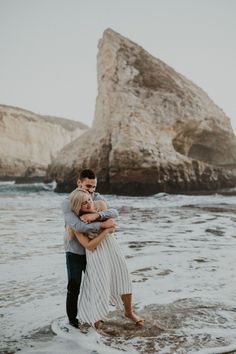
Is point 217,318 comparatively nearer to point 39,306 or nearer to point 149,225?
point 39,306

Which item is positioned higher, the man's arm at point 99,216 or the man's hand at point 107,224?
the man's arm at point 99,216

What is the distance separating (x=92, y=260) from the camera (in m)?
3.14

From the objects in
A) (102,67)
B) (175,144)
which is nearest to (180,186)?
(175,144)

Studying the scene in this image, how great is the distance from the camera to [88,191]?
3326 mm

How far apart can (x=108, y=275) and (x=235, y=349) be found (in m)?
1.15

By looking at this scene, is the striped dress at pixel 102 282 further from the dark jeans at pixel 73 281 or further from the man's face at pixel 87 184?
the man's face at pixel 87 184

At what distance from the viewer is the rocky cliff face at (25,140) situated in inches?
2290

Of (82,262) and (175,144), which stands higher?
(175,144)

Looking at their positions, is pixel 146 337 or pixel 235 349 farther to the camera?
pixel 146 337

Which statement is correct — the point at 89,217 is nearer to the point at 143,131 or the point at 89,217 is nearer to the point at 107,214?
the point at 107,214

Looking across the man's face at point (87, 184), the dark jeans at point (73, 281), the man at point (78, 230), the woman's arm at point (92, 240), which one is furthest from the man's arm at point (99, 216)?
the dark jeans at point (73, 281)

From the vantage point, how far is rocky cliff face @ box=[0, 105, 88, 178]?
5816 cm

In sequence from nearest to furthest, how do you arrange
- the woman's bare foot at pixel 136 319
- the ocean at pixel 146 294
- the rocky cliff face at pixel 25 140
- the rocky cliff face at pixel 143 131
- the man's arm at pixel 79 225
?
the ocean at pixel 146 294, the man's arm at pixel 79 225, the woman's bare foot at pixel 136 319, the rocky cliff face at pixel 143 131, the rocky cliff face at pixel 25 140

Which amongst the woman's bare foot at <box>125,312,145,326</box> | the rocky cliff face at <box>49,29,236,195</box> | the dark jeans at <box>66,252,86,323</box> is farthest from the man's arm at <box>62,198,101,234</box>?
the rocky cliff face at <box>49,29,236,195</box>
